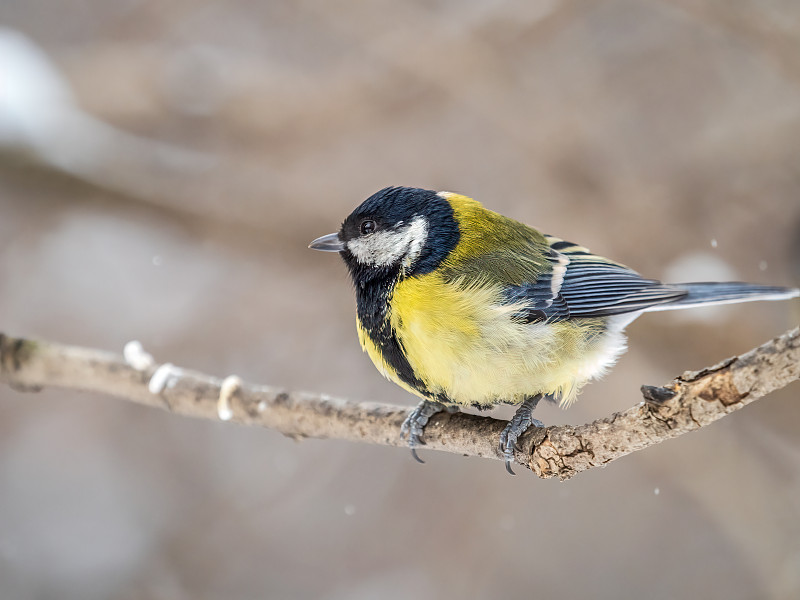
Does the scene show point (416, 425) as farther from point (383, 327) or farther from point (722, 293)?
point (722, 293)

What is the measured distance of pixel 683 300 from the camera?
5.05 feet

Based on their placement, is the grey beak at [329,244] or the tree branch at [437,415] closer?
the tree branch at [437,415]

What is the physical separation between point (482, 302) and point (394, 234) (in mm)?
320

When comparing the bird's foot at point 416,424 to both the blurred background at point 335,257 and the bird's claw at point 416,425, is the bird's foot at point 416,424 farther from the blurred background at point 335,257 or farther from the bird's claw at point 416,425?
the blurred background at point 335,257

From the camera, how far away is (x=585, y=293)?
1713mm

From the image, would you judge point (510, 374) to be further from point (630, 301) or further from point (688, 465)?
point (688, 465)

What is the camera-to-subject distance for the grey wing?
1.63 m

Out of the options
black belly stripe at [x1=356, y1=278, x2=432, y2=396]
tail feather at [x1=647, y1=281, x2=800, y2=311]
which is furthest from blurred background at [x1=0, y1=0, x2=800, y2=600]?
black belly stripe at [x1=356, y1=278, x2=432, y2=396]

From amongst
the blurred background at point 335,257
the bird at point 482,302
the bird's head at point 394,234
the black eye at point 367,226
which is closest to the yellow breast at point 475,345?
the bird at point 482,302

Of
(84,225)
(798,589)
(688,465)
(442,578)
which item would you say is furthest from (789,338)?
(84,225)

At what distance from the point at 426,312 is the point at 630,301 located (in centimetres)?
51

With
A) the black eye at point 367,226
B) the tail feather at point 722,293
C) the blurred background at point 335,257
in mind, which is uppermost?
the tail feather at point 722,293

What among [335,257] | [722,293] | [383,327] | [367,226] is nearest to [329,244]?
[367,226]

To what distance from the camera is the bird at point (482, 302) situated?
1530 mm
